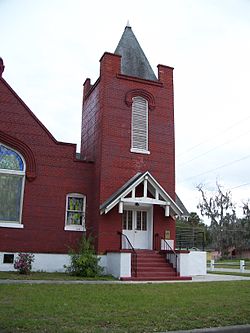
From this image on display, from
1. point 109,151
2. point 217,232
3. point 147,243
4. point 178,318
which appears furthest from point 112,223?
point 217,232

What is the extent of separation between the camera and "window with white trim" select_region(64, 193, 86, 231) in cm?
2102

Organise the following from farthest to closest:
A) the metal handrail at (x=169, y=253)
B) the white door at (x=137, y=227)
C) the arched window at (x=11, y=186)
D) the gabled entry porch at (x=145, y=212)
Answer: the white door at (x=137, y=227)
the gabled entry porch at (x=145, y=212)
the arched window at (x=11, y=186)
the metal handrail at (x=169, y=253)

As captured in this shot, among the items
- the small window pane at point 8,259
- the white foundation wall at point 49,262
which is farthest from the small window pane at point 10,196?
the white foundation wall at point 49,262

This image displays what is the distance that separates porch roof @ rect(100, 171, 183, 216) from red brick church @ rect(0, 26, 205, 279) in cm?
5

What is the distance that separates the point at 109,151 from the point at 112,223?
3.64m

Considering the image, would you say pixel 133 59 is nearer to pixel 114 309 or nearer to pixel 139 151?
pixel 139 151

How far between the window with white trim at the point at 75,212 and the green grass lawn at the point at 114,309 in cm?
812

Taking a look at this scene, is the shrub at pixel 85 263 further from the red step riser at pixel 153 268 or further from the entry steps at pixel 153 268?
the red step riser at pixel 153 268

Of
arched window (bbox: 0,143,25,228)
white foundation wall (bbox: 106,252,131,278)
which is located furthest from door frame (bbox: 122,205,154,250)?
arched window (bbox: 0,143,25,228)

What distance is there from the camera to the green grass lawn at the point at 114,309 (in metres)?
7.47

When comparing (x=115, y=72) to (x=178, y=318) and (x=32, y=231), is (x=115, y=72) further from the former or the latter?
(x=178, y=318)

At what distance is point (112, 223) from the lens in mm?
20641

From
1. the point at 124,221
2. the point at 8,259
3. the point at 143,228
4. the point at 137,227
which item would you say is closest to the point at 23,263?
the point at 8,259

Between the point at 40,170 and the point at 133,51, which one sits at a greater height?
the point at 133,51
